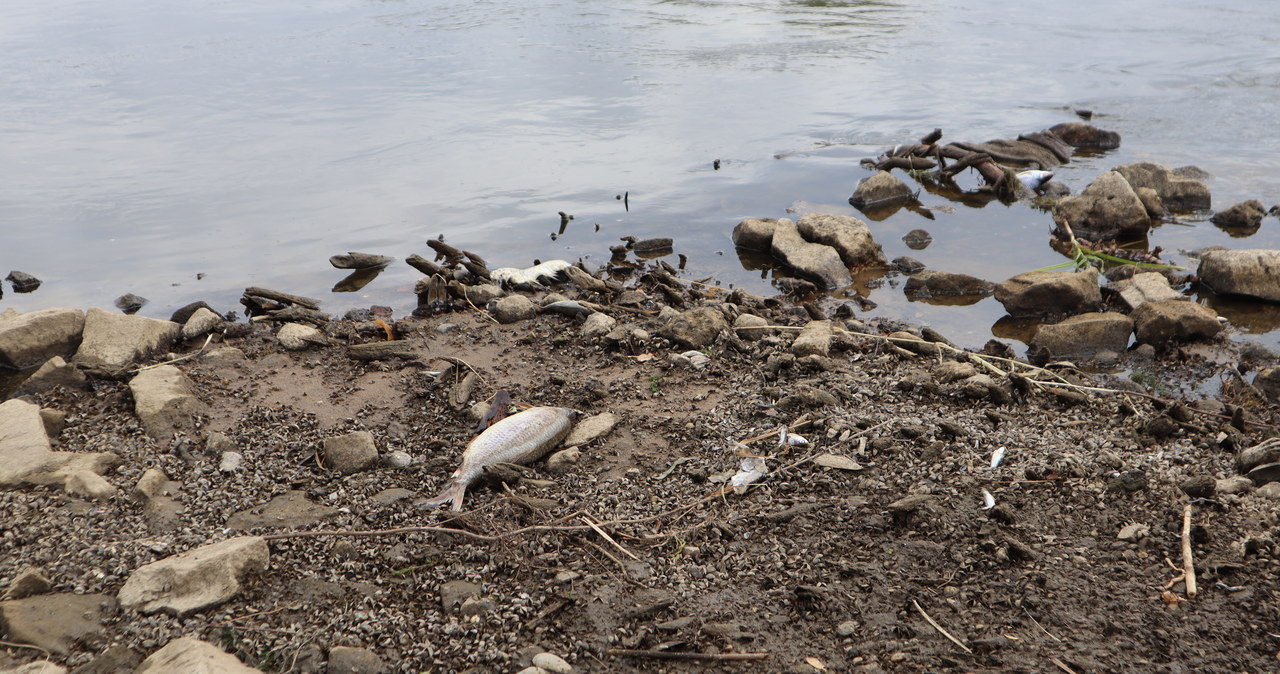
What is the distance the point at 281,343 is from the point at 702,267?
3686 millimetres

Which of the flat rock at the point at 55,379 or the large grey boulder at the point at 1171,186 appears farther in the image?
the large grey boulder at the point at 1171,186

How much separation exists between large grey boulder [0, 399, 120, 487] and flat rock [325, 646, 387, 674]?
179cm

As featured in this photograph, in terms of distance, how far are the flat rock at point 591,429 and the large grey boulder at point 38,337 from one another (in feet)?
11.8

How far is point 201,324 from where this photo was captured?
20.1 ft

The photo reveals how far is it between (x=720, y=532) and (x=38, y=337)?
4740 millimetres

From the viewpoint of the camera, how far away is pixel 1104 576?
3156mm

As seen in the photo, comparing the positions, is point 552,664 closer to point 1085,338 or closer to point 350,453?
point 350,453

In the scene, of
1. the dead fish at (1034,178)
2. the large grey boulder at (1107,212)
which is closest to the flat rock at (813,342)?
the large grey boulder at (1107,212)

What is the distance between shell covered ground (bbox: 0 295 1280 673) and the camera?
2.91 m

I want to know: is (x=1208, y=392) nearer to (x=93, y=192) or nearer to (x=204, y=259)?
(x=204, y=259)

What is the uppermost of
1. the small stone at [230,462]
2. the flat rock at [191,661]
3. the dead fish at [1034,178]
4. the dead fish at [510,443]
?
the flat rock at [191,661]

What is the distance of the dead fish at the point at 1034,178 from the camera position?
10.1 meters

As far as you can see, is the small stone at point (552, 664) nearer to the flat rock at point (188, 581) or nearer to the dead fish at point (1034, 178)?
the flat rock at point (188, 581)

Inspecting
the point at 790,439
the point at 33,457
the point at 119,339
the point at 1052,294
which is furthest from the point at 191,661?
the point at 1052,294
